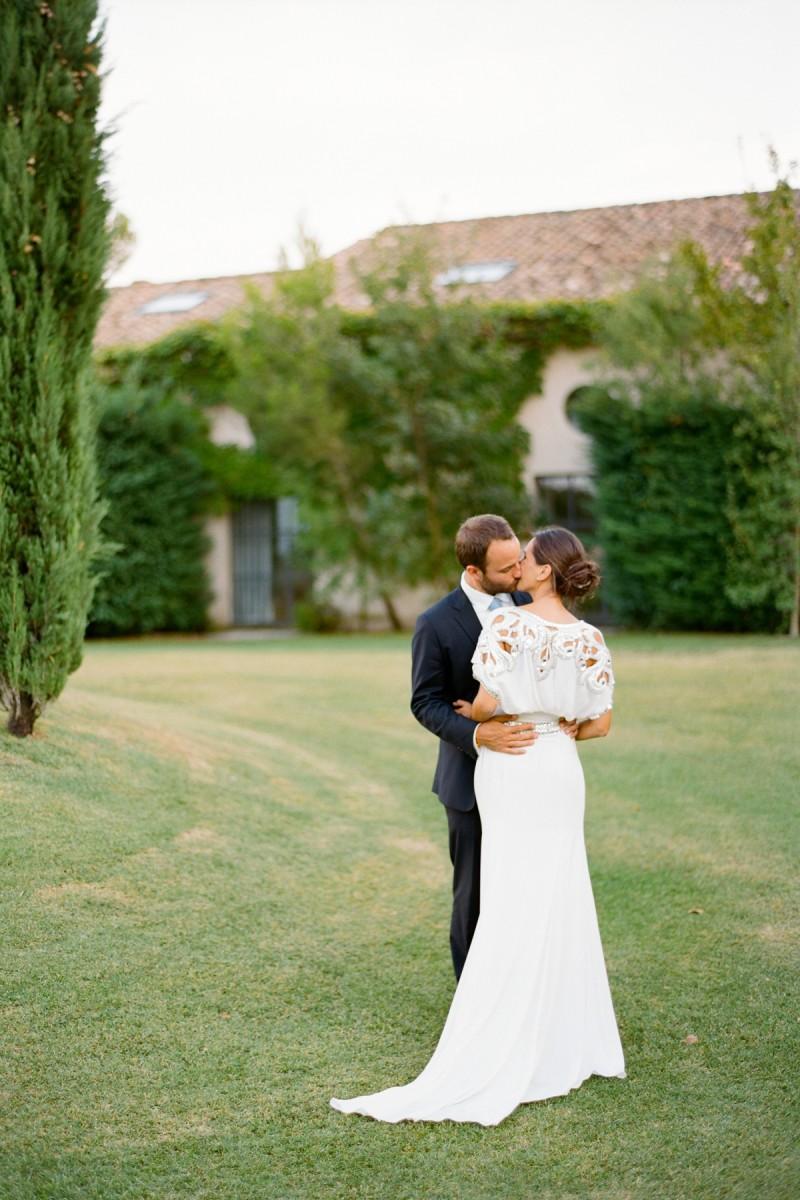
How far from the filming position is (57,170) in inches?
309

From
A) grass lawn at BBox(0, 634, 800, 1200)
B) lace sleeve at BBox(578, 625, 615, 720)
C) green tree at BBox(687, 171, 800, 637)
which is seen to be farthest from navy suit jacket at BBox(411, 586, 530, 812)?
green tree at BBox(687, 171, 800, 637)

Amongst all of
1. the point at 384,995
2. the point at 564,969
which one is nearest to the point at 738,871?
the point at 384,995

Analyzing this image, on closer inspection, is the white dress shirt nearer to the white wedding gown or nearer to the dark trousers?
the white wedding gown

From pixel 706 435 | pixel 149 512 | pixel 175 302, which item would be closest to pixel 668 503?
pixel 706 435

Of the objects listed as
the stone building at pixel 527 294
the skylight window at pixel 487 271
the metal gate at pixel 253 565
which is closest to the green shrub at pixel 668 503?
the stone building at pixel 527 294

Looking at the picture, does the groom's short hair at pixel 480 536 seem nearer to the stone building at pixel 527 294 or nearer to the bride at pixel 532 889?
the bride at pixel 532 889

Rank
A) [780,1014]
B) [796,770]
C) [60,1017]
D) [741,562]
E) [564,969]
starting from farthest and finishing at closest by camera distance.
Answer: [741,562], [796,770], [780,1014], [60,1017], [564,969]

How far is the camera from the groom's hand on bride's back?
452 cm

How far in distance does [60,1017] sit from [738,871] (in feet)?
14.5

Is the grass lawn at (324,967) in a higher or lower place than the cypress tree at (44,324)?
lower

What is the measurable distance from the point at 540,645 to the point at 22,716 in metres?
4.54

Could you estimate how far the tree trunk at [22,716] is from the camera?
775cm

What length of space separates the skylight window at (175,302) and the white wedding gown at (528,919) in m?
23.8

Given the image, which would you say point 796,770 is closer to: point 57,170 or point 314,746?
point 314,746
